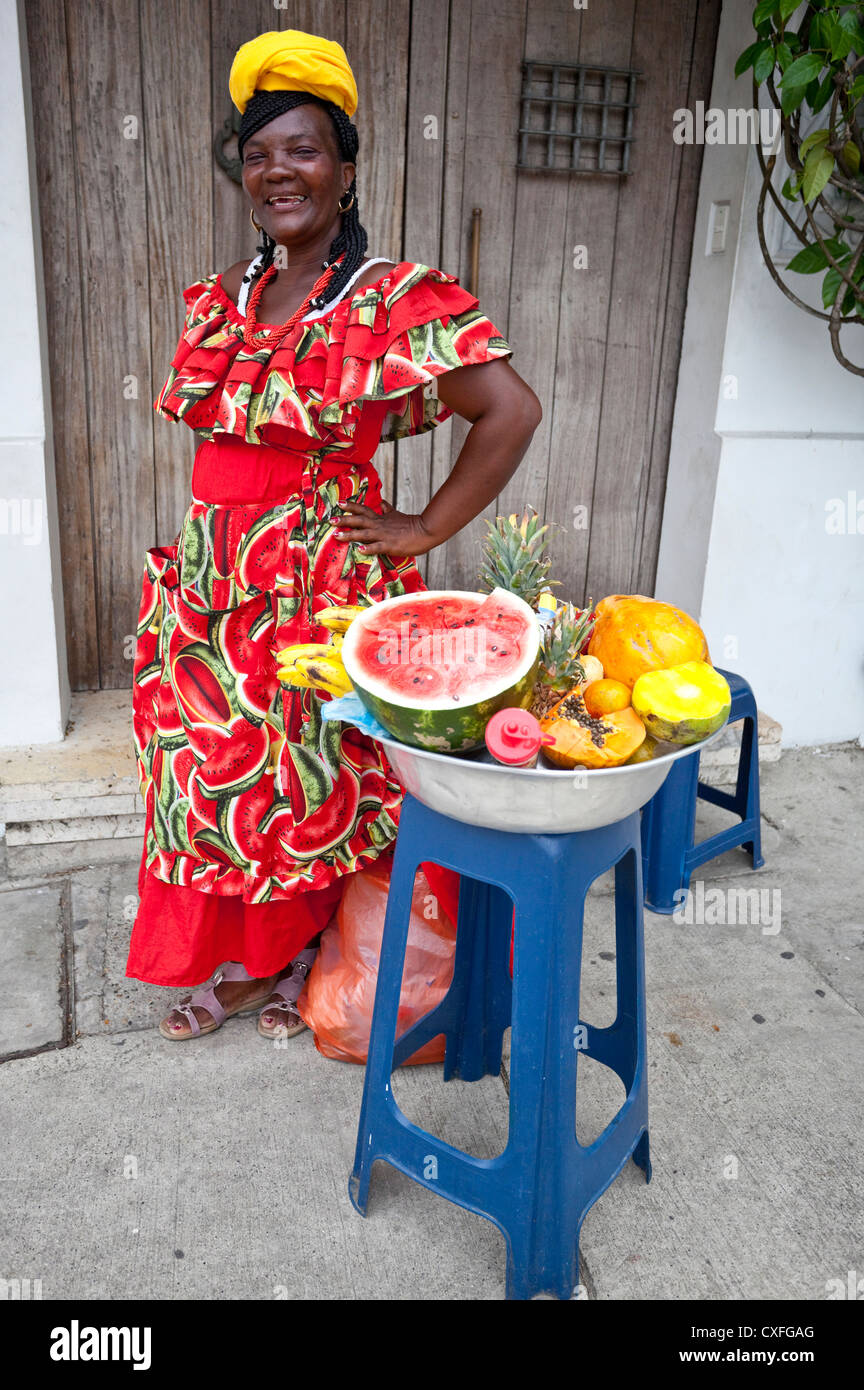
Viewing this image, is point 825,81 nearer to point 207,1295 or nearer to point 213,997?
point 213,997

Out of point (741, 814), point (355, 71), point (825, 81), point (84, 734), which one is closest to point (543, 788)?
point (741, 814)

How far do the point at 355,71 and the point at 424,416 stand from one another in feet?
5.82

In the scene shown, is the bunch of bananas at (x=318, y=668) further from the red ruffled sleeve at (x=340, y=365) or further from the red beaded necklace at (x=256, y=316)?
the red beaded necklace at (x=256, y=316)

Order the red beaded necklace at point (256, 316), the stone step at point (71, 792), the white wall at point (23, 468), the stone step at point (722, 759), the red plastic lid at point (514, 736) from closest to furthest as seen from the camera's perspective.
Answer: the red plastic lid at point (514, 736) → the red beaded necklace at point (256, 316) → the white wall at point (23, 468) → the stone step at point (71, 792) → the stone step at point (722, 759)

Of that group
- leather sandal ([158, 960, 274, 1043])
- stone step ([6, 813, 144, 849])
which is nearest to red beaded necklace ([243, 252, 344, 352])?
leather sandal ([158, 960, 274, 1043])

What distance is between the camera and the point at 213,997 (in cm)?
264

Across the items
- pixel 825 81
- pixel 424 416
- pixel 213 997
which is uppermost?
pixel 825 81

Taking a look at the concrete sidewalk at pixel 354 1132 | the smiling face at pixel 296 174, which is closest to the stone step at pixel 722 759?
the concrete sidewalk at pixel 354 1132

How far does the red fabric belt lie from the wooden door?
4.68 ft

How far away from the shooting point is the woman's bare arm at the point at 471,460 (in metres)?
2.16

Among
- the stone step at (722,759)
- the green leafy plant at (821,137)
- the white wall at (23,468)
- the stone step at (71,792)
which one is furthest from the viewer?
the stone step at (722,759)

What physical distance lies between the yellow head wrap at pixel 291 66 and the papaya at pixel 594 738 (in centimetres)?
141

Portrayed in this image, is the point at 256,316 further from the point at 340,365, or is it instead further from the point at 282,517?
the point at 282,517

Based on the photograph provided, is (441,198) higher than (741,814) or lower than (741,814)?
higher
